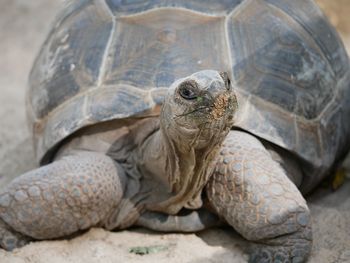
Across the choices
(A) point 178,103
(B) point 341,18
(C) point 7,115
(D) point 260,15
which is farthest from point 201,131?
(B) point 341,18

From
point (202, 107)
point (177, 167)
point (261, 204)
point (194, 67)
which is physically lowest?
point (261, 204)

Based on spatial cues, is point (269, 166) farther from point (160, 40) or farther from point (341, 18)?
point (341, 18)

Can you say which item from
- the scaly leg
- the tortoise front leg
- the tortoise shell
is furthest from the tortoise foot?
the tortoise front leg

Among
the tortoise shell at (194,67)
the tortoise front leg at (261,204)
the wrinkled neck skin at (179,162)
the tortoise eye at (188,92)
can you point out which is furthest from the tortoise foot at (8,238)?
the tortoise eye at (188,92)

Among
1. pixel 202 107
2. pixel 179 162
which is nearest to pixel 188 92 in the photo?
pixel 202 107

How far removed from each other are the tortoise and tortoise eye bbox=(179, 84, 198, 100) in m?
0.26

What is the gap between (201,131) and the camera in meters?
3.04

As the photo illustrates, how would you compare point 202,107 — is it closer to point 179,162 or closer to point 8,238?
point 179,162

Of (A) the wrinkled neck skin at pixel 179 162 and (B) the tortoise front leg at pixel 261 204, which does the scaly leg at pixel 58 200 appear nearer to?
(A) the wrinkled neck skin at pixel 179 162

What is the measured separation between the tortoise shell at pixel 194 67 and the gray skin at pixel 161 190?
0.14 metres

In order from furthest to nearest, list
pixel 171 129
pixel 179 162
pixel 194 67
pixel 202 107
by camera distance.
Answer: pixel 194 67, pixel 179 162, pixel 171 129, pixel 202 107

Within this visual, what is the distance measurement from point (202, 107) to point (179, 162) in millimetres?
572

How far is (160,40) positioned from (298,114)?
31.6 inches

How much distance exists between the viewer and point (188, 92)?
2.94m
